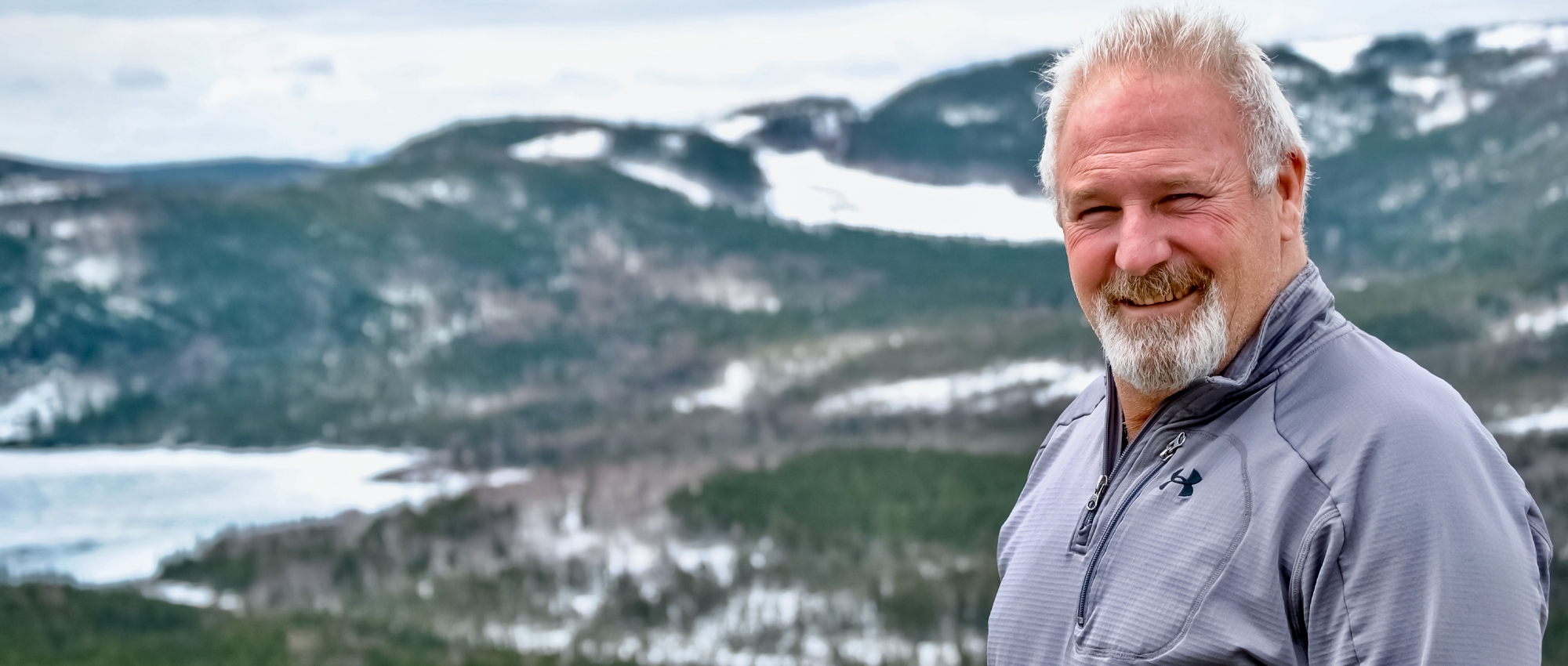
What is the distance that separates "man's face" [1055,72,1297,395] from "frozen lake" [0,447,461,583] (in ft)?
360

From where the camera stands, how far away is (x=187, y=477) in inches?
5074

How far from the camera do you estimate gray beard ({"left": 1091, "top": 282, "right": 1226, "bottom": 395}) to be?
3781mm

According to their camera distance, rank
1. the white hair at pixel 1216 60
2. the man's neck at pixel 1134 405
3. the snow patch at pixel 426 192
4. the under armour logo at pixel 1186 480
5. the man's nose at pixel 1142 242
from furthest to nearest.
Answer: the snow patch at pixel 426 192 < the man's neck at pixel 1134 405 < the man's nose at pixel 1142 242 < the white hair at pixel 1216 60 < the under armour logo at pixel 1186 480

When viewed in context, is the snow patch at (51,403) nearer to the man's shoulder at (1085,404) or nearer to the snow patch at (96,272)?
the snow patch at (96,272)

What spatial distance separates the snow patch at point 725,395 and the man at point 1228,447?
153550mm

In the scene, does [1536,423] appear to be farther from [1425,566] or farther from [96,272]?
[96,272]

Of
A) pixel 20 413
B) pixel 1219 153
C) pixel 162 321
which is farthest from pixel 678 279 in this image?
pixel 1219 153

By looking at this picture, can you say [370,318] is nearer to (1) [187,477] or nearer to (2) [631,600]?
(1) [187,477]

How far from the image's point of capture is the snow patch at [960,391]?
145250 mm

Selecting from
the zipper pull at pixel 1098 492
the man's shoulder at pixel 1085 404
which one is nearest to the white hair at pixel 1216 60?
the zipper pull at pixel 1098 492

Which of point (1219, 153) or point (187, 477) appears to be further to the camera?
point (187, 477)

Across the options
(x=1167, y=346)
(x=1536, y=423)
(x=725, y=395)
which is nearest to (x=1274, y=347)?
(x=1167, y=346)

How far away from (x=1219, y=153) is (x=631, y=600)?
99.9 metres

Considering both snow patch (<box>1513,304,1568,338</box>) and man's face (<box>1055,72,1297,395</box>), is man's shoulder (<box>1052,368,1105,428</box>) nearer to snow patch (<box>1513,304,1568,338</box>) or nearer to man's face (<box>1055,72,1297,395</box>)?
man's face (<box>1055,72,1297,395</box>)
